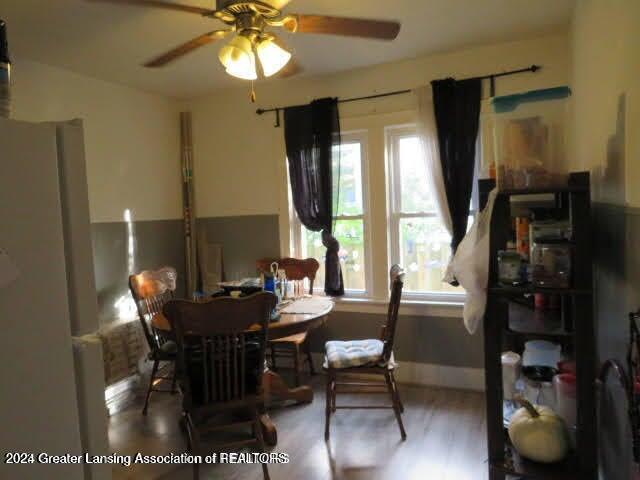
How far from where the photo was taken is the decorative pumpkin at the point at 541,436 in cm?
155

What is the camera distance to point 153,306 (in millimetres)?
3354

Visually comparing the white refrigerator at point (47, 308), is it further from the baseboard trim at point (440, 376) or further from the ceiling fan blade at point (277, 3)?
the baseboard trim at point (440, 376)

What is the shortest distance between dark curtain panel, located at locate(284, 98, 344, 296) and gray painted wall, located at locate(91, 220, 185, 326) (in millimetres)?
1325

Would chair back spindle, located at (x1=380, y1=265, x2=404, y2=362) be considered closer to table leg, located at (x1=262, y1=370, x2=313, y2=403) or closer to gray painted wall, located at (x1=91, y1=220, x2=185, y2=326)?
table leg, located at (x1=262, y1=370, x2=313, y2=403)

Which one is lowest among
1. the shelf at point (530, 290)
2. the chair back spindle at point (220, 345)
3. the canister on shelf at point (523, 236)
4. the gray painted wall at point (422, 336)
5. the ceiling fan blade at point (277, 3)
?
the gray painted wall at point (422, 336)

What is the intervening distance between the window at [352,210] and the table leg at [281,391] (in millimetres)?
977

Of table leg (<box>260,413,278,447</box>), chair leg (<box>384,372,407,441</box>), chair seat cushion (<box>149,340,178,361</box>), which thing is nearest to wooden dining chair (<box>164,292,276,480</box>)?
table leg (<box>260,413,278,447</box>)

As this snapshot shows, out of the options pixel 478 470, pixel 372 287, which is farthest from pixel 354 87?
pixel 478 470

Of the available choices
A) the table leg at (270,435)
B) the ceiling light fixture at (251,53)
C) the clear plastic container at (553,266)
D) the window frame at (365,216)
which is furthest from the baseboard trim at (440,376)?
the ceiling light fixture at (251,53)

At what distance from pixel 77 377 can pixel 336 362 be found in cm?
193

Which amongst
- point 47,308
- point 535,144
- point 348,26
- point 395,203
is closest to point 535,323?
point 535,144

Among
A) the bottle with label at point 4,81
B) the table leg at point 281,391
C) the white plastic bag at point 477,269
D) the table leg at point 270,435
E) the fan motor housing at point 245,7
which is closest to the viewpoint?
the bottle with label at point 4,81

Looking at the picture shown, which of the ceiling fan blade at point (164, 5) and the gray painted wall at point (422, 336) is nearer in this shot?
the ceiling fan blade at point (164, 5)

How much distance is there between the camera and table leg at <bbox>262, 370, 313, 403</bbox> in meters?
3.05
